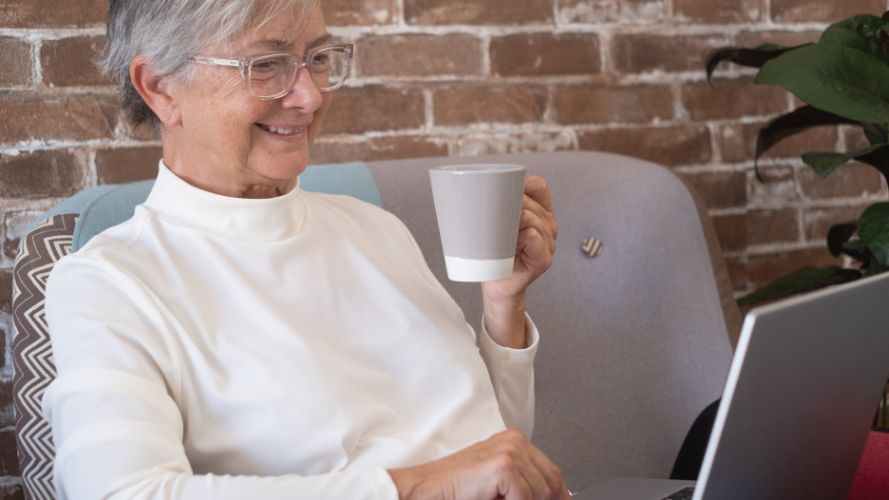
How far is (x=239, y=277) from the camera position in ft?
3.95

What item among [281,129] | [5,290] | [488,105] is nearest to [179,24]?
[281,129]

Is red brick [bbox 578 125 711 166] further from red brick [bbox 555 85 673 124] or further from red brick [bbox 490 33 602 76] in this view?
red brick [bbox 490 33 602 76]

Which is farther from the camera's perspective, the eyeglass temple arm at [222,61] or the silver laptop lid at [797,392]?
the eyeglass temple arm at [222,61]

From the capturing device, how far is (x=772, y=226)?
90.7 inches

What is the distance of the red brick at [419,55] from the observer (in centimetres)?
190

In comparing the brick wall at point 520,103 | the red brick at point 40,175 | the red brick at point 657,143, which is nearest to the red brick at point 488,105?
the brick wall at point 520,103

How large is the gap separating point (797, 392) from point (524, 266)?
1.71 ft

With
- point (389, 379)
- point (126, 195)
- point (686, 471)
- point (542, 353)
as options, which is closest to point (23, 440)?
point (126, 195)

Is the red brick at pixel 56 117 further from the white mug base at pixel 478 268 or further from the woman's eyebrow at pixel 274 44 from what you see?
the white mug base at pixel 478 268

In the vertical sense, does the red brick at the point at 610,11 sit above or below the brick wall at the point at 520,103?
above

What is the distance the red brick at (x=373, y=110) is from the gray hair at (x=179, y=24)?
0.64m

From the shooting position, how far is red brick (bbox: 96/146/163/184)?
1.74m

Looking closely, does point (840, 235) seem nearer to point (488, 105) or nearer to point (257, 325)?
point (488, 105)

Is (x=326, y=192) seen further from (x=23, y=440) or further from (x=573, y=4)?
(x=573, y=4)
